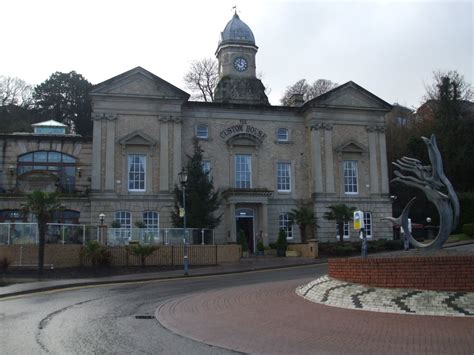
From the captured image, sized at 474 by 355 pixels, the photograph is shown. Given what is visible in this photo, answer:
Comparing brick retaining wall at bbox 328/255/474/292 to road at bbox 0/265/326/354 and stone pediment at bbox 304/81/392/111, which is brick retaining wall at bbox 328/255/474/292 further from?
stone pediment at bbox 304/81/392/111

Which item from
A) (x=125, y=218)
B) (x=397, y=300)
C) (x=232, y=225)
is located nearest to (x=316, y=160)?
(x=232, y=225)

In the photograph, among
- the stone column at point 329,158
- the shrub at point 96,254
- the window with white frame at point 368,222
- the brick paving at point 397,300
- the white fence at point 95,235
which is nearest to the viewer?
the brick paving at point 397,300

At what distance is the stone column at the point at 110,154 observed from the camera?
129 feet

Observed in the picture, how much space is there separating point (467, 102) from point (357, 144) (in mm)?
17753

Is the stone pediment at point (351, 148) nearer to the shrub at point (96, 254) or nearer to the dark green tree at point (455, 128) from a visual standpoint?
the dark green tree at point (455, 128)

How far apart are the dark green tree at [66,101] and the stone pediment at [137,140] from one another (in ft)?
88.9

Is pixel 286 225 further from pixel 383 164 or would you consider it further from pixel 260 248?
pixel 383 164

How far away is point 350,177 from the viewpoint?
44.7 metres

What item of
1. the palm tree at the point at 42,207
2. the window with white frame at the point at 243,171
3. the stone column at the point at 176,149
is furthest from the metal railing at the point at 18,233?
the window with white frame at the point at 243,171

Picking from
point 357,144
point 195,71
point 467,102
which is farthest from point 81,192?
point 467,102

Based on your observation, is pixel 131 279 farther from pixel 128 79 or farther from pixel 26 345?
pixel 128 79

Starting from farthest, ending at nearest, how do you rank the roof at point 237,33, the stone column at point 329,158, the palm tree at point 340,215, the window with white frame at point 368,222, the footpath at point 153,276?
the roof at point 237,33, the window with white frame at point 368,222, the stone column at point 329,158, the palm tree at point 340,215, the footpath at point 153,276

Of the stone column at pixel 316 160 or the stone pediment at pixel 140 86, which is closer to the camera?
the stone pediment at pixel 140 86

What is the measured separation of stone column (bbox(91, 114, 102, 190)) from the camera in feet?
129
